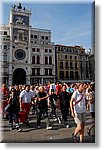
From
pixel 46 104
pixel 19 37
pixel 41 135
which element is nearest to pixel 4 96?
pixel 46 104

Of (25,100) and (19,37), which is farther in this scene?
(19,37)

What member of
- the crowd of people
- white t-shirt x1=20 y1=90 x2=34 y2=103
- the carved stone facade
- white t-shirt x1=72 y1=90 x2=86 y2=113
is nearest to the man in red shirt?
the crowd of people

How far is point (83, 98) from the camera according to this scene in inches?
153

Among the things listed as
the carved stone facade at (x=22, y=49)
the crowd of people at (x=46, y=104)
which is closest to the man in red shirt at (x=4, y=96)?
the crowd of people at (x=46, y=104)

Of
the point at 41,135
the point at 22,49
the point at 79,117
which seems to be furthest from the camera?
the point at 22,49

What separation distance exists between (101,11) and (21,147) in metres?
2.10

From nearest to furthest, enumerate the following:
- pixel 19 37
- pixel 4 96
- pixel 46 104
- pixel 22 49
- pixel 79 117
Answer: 1. pixel 79 117
2. pixel 46 104
3. pixel 4 96
4. pixel 19 37
5. pixel 22 49

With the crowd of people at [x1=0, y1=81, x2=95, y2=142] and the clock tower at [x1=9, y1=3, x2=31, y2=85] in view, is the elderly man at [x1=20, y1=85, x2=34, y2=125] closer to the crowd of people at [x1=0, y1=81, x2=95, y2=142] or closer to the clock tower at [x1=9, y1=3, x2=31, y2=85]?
the crowd of people at [x1=0, y1=81, x2=95, y2=142]

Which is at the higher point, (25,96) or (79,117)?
(25,96)

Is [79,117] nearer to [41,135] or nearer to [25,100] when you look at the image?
[41,135]

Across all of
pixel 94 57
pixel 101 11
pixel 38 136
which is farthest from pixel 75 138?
pixel 101 11

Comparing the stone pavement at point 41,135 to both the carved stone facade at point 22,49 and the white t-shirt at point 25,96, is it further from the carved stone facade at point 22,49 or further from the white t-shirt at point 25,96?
the carved stone facade at point 22,49

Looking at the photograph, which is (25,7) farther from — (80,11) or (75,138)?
(75,138)

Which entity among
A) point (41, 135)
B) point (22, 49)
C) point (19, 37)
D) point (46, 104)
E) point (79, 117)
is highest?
point (19, 37)
